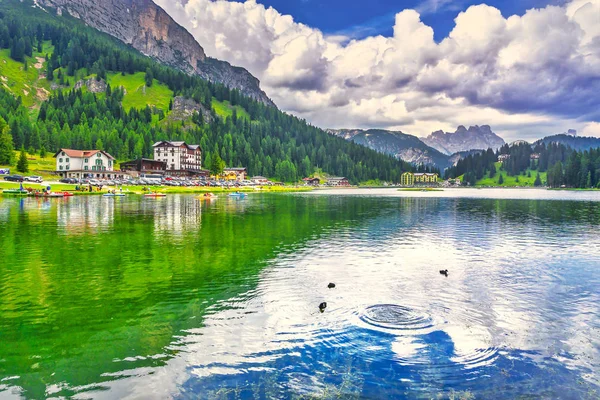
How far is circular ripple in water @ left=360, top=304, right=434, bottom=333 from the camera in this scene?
61.3 ft

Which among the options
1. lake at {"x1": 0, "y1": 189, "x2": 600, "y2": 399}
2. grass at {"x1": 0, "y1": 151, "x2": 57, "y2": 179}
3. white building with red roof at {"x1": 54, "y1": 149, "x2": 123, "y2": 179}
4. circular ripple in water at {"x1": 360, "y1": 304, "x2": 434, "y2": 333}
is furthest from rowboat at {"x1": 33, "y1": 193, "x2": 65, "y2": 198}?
circular ripple in water at {"x1": 360, "y1": 304, "x2": 434, "y2": 333}

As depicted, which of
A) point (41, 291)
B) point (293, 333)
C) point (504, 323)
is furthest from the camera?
point (41, 291)

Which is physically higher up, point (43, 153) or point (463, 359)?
point (43, 153)

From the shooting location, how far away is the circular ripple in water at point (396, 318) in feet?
61.3

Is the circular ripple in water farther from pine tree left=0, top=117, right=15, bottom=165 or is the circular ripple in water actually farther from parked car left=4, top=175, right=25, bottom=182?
pine tree left=0, top=117, right=15, bottom=165

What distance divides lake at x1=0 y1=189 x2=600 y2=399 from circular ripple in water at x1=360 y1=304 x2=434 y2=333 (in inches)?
5.3

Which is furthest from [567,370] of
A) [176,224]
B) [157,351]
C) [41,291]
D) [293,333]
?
[176,224]

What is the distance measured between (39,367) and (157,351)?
4085 millimetres

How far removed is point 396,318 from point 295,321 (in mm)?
5157

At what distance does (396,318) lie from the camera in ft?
65.4

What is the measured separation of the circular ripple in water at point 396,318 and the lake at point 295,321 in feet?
0.44

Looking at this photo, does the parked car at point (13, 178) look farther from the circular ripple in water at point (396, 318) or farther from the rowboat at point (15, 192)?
the circular ripple in water at point (396, 318)

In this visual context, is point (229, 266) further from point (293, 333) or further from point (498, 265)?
point (498, 265)

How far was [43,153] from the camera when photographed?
195500 mm
